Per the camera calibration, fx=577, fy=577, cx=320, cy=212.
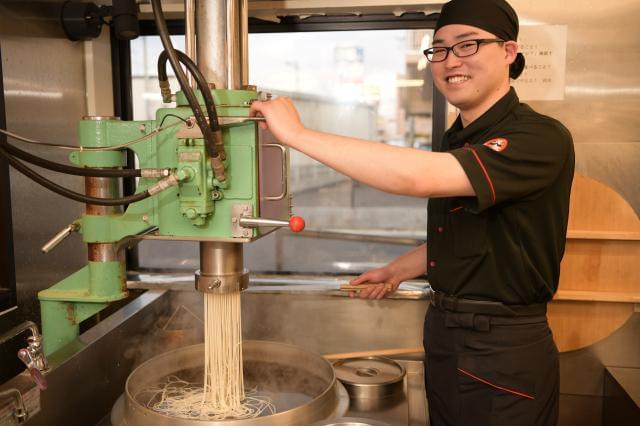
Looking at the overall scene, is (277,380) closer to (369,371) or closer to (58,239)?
(369,371)

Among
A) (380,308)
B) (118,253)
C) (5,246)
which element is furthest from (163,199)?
(380,308)

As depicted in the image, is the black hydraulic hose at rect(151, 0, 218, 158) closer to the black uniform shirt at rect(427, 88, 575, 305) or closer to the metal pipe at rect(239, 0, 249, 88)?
the metal pipe at rect(239, 0, 249, 88)

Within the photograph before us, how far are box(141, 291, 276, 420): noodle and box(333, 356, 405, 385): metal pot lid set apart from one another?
0.95 feet

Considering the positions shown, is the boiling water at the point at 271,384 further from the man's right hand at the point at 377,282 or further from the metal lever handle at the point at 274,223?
the metal lever handle at the point at 274,223

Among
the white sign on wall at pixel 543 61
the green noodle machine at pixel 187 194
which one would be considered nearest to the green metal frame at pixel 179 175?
the green noodle machine at pixel 187 194

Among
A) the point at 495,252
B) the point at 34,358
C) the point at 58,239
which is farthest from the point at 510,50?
the point at 34,358

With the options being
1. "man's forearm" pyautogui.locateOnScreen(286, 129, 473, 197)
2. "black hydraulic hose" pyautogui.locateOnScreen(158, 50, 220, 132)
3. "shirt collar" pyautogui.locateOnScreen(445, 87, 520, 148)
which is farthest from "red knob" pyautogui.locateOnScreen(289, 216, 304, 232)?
"shirt collar" pyautogui.locateOnScreen(445, 87, 520, 148)

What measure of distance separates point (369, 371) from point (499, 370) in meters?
0.42

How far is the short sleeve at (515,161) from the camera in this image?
4.59 ft

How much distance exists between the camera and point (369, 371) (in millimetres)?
1875

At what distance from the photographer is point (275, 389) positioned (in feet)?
5.69

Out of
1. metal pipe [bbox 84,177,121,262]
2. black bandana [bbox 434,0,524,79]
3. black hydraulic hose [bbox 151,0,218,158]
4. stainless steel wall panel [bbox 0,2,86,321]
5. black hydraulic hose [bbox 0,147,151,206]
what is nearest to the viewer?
black hydraulic hose [bbox 151,0,218,158]

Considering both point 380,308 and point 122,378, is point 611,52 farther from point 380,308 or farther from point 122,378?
point 122,378

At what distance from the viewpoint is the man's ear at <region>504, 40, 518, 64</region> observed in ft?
5.54
